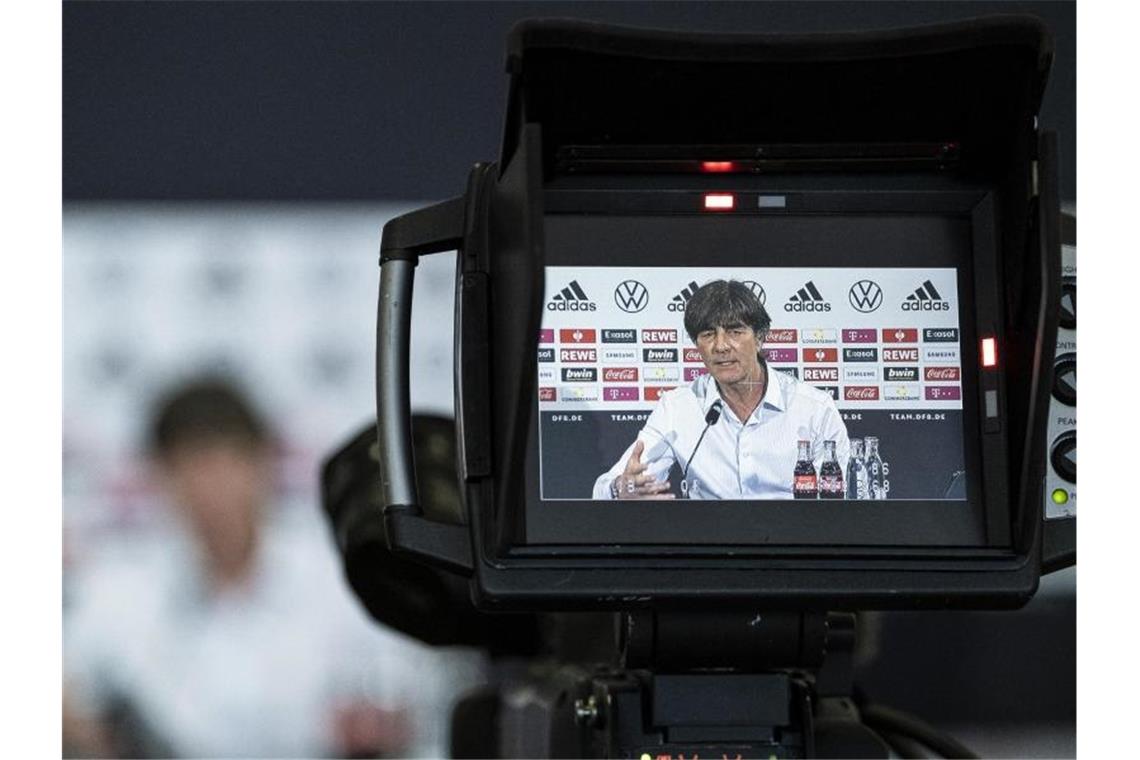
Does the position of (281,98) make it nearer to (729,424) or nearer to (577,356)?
(577,356)

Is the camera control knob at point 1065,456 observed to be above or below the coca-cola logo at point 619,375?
below

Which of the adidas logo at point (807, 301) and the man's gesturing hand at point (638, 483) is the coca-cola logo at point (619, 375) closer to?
the man's gesturing hand at point (638, 483)

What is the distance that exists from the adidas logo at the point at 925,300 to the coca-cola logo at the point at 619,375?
0.31 m

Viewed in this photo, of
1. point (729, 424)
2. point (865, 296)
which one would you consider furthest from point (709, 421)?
point (865, 296)

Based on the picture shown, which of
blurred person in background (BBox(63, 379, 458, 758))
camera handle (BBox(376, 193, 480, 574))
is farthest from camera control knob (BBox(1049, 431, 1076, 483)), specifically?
blurred person in background (BBox(63, 379, 458, 758))

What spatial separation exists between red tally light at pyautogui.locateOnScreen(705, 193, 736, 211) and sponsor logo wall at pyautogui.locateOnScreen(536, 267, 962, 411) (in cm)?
7

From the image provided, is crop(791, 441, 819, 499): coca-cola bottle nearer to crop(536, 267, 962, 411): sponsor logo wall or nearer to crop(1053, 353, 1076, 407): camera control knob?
crop(536, 267, 962, 411): sponsor logo wall

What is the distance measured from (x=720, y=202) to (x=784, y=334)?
16 cm

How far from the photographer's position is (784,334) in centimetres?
180

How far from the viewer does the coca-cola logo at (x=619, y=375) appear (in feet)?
5.80

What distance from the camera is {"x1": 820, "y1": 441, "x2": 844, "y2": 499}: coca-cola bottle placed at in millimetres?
1778

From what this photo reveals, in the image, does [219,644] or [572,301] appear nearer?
[572,301]

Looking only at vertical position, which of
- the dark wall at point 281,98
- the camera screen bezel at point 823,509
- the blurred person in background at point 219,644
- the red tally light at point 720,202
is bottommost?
the blurred person in background at point 219,644

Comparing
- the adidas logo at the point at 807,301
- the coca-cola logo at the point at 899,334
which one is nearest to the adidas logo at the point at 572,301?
the adidas logo at the point at 807,301
